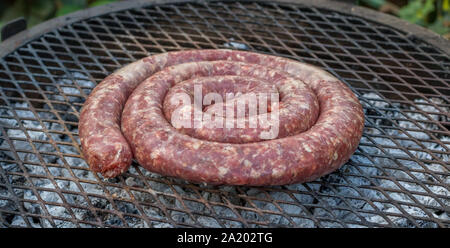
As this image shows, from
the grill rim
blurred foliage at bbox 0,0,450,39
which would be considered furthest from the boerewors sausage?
blurred foliage at bbox 0,0,450,39

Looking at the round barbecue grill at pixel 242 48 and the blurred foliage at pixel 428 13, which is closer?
the round barbecue grill at pixel 242 48

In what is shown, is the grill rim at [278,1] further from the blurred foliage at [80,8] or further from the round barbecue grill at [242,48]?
the blurred foliage at [80,8]

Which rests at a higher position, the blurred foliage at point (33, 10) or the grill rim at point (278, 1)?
the grill rim at point (278, 1)

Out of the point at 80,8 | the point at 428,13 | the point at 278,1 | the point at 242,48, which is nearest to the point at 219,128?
the point at 242,48

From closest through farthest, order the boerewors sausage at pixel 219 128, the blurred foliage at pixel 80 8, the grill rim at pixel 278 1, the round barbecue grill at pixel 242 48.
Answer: the boerewors sausage at pixel 219 128 → the round barbecue grill at pixel 242 48 → the grill rim at pixel 278 1 → the blurred foliage at pixel 80 8

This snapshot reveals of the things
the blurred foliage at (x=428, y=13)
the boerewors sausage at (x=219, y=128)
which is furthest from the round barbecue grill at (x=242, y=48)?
the blurred foliage at (x=428, y=13)

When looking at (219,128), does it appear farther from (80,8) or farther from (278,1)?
(80,8)
